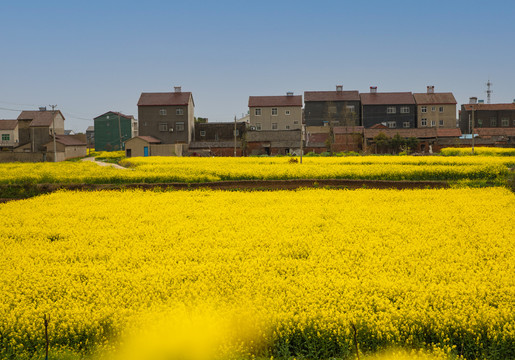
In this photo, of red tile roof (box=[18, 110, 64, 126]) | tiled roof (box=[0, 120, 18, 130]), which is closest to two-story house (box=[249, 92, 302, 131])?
red tile roof (box=[18, 110, 64, 126])

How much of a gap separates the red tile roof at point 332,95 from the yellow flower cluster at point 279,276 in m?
64.9

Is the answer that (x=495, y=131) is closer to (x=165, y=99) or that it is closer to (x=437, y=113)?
(x=437, y=113)

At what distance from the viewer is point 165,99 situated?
240ft

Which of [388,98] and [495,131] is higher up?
[388,98]

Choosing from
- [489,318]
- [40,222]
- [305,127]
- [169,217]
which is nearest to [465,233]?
[489,318]

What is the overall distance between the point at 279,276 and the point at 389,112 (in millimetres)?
75463

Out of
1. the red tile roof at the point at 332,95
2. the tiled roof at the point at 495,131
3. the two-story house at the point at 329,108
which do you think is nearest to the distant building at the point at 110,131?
the two-story house at the point at 329,108

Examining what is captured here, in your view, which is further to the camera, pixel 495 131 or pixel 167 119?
pixel 495 131

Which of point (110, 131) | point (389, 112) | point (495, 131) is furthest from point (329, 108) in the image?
point (110, 131)

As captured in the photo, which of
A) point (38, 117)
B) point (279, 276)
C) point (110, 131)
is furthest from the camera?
point (110, 131)

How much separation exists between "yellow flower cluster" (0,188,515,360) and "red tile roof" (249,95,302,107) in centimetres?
6055

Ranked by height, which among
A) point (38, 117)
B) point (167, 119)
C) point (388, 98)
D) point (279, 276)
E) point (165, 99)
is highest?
point (388, 98)

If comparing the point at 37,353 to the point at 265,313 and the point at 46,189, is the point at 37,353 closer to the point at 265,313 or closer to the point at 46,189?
the point at 265,313

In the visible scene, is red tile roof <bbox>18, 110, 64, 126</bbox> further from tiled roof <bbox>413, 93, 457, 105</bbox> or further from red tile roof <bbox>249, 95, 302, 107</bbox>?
tiled roof <bbox>413, 93, 457, 105</bbox>
